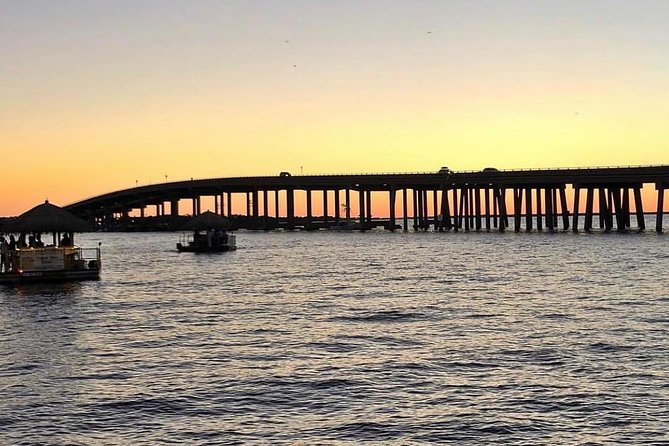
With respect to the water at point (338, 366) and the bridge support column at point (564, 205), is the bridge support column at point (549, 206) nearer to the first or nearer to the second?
the bridge support column at point (564, 205)

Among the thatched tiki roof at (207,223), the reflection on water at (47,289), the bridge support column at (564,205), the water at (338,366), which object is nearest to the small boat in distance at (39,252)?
the reflection on water at (47,289)

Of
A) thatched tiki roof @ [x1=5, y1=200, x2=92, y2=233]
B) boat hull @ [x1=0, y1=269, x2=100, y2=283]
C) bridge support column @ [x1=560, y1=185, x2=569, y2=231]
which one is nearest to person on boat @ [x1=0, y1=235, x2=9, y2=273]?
boat hull @ [x1=0, y1=269, x2=100, y2=283]

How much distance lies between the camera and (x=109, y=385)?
23359 mm

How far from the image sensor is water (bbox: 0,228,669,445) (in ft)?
61.9

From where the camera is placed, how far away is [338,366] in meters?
25.6

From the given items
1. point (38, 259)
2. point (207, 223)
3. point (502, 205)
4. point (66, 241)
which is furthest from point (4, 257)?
point (502, 205)

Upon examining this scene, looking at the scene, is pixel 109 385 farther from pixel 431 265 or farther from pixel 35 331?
pixel 431 265

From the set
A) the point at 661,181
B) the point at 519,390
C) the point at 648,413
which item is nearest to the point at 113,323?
the point at 519,390

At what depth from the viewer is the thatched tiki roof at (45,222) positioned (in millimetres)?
55438

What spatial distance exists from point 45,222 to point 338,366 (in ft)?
116

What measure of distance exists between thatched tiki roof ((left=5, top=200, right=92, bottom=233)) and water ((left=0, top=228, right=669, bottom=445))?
210 inches

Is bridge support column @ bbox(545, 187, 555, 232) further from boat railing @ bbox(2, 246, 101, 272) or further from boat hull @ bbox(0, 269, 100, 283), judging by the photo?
boat railing @ bbox(2, 246, 101, 272)

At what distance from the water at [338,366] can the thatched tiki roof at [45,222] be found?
5.32 metres

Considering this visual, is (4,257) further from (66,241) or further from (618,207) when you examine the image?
(618,207)
